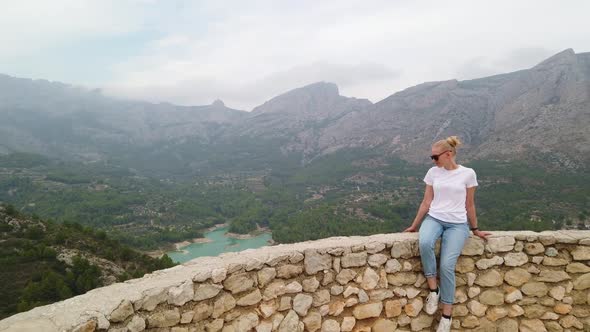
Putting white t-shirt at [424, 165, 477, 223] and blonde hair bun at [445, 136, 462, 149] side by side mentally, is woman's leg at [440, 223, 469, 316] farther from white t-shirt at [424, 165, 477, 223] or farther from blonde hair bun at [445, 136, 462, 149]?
blonde hair bun at [445, 136, 462, 149]

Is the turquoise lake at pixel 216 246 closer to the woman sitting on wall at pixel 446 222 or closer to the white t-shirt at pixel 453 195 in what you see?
the woman sitting on wall at pixel 446 222

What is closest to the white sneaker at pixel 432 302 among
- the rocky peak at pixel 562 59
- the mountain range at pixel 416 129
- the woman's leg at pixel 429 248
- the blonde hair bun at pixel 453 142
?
the woman's leg at pixel 429 248

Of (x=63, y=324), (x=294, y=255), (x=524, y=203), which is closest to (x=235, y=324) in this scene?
(x=294, y=255)

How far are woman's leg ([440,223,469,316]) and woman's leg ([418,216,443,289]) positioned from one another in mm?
90

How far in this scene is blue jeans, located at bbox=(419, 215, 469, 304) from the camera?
4082mm

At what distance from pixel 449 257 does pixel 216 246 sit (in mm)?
66574

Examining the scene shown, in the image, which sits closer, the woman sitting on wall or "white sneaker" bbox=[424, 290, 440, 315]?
the woman sitting on wall

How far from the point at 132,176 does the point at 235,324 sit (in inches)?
5444

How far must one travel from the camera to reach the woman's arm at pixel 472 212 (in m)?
4.26

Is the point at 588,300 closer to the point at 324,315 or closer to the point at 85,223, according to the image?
the point at 324,315

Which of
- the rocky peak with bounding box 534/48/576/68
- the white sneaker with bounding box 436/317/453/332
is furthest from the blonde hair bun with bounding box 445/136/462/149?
the rocky peak with bounding box 534/48/576/68

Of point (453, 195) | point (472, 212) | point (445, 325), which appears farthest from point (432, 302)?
point (453, 195)

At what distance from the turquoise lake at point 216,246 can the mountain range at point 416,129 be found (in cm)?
5373

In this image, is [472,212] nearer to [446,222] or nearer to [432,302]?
[446,222]
